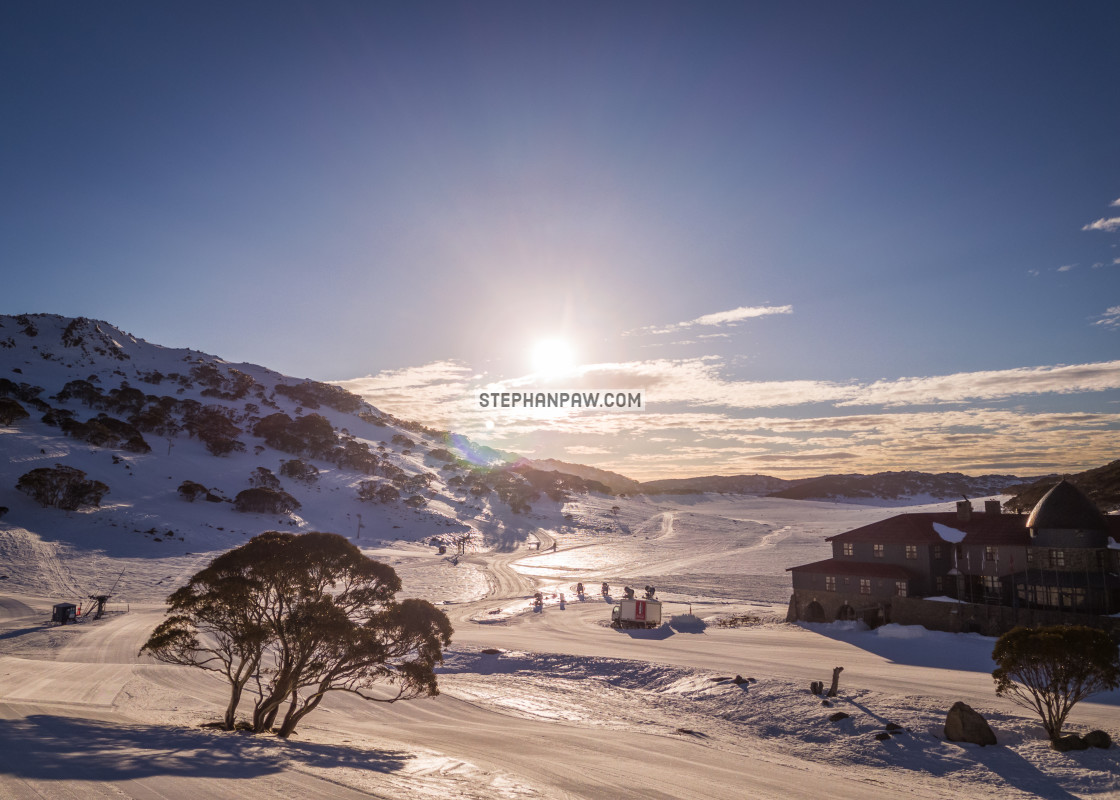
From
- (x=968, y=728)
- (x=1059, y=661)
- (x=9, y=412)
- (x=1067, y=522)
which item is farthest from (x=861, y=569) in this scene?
(x=9, y=412)

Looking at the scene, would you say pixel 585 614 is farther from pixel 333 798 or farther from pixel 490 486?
pixel 490 486

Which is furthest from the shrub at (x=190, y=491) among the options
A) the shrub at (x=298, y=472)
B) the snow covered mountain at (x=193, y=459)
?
the shrub at (x=298, y=472)

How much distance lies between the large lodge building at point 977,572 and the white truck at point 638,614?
1180 cm

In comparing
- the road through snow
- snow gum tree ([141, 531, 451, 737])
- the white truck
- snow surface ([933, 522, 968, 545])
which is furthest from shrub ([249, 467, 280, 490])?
snow surface ([933, 522, 968, 545])

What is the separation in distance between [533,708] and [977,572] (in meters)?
35.4

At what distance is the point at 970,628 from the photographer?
39.1 m

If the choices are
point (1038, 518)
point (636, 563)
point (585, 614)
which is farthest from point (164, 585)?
point (1038, 518)

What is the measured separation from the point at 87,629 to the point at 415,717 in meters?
29.1

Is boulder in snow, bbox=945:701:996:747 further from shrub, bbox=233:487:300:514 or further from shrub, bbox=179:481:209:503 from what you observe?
shrub, bbox=179:481:209:503

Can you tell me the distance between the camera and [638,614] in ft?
156

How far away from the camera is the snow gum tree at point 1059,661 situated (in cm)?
1966

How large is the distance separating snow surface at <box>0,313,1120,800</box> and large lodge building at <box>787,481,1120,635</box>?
2.50m

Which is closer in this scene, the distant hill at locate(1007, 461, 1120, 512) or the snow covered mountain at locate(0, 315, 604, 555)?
the snow covered mountain at locate(0, 315, 604, 555)

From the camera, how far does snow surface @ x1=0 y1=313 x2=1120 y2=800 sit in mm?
15148
